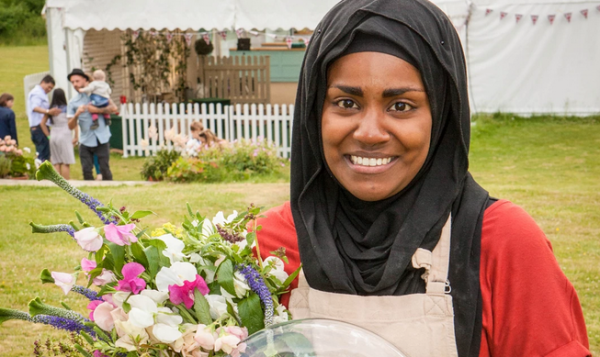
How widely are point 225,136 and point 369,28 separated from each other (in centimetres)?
1131

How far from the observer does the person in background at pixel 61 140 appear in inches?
426

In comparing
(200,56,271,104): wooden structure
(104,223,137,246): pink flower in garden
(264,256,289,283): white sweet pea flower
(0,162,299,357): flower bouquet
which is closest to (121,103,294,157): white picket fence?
(200,56,271,104): wooden structure

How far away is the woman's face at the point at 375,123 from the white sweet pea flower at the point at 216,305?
0.42 m

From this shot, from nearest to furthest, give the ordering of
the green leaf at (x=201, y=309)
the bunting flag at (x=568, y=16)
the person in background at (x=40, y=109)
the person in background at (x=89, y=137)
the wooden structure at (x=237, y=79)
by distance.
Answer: the green leaf at (x=201, y=309) < the person in background at (x=89, y=137) < the person in background at (x=40, y=109) < the bunting flag at (x=568, y=16) < the wooden structure at (x=237, y=79)

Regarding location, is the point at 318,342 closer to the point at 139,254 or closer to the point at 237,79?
the point at 139,254

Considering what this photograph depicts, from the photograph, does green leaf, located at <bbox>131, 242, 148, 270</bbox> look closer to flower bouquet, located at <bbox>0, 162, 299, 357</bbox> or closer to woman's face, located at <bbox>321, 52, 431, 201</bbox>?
flower bouquet, located at <bbox>0, 162, 299, 357</bbox>

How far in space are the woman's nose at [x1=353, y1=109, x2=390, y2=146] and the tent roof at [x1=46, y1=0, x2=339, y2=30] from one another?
9.69 m

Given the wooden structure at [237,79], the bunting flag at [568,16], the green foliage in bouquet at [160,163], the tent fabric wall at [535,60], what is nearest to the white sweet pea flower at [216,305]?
the green foliage in bouquet at [160,163]

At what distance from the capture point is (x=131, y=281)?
1.40 meters

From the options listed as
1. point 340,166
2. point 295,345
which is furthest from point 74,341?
point 340,166

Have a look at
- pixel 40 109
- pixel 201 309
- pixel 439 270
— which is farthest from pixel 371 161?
pixel 40 109

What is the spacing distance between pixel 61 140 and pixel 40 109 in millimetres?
1173

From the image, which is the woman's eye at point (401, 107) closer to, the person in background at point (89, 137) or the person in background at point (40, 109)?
the person in background at point (89, 137)

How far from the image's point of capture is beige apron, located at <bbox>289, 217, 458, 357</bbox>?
158cm
